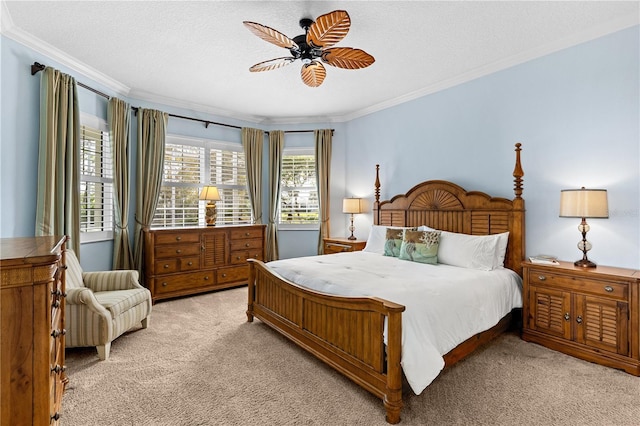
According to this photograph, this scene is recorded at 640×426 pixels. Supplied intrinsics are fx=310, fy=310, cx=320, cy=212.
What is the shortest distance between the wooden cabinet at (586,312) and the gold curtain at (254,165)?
4054mm

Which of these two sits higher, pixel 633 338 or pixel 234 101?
pixel 234 101

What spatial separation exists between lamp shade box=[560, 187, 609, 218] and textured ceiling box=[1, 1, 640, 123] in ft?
4.98

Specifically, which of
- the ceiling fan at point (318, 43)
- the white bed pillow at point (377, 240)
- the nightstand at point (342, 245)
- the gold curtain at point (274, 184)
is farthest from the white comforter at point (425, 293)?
the gold curtain at point (274, 184)

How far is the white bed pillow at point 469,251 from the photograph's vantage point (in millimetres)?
3182

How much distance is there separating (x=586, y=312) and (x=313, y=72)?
3.17m

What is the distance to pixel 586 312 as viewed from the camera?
2625 mm

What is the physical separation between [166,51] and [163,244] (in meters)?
2.39

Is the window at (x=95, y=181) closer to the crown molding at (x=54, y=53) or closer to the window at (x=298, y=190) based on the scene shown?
the crown molding at (x=54, y=53)

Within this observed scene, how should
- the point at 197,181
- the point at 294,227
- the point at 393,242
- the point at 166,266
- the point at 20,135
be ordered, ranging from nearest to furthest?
the point at 20,135, the point at 393,242, the point at 166,266, the point at 197,181, the point at 294,227

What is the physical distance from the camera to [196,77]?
3.92 metres

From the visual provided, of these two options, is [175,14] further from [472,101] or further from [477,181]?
[477,181]

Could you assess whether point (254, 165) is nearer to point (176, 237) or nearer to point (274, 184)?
point (274, 184)

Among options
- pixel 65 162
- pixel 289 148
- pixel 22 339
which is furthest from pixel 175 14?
pixel 289 148

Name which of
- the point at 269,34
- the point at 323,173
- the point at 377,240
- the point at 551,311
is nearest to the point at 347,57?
the point at 269,34
